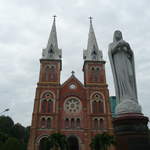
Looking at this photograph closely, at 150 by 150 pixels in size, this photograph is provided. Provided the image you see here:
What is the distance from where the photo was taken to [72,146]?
27531 millimetres

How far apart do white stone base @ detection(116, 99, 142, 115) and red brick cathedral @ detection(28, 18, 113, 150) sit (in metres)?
20.6

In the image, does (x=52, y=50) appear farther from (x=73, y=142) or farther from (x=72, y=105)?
(x=73, y=142)

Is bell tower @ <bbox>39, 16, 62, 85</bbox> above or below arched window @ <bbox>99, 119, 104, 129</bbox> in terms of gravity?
above

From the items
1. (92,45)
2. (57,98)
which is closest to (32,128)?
(57,98)

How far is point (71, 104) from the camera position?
30.2m

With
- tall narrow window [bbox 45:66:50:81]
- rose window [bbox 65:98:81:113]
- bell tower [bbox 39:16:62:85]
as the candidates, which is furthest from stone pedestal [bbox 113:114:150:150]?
tall narrow window [bbox 45:66:50:81]

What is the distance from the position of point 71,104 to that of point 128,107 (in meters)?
23.0

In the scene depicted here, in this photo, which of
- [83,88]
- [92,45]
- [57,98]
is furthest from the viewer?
[92,45]

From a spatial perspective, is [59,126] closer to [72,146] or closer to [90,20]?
[72,146]

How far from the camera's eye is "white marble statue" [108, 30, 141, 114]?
790 centimetres

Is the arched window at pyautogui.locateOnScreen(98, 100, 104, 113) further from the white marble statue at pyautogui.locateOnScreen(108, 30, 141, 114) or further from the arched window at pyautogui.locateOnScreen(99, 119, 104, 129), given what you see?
the white marble statue at pyautogui.locateOnScreen(108, 30, 141, 114)

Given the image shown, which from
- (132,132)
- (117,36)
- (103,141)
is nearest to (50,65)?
(103,141)

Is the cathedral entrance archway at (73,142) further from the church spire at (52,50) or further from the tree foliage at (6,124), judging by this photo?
the tree foliage at (6,124)

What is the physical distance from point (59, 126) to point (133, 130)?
72.9 ft
